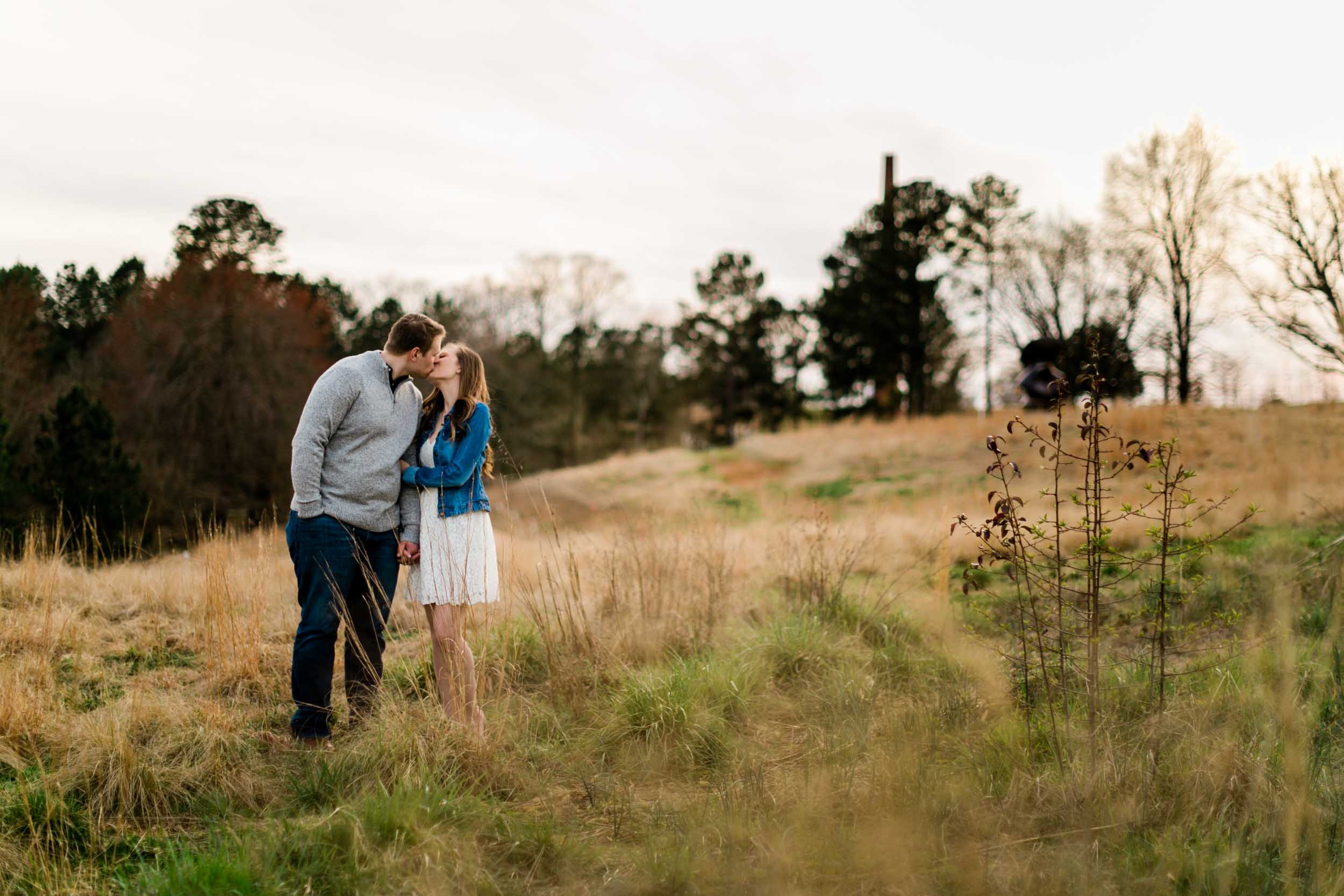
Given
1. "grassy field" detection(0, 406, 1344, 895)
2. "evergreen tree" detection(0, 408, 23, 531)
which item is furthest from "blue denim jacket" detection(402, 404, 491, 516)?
"evergreen tree" detection(0, 408, 23, 531)

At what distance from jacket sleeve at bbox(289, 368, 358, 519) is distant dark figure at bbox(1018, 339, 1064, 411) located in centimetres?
1062

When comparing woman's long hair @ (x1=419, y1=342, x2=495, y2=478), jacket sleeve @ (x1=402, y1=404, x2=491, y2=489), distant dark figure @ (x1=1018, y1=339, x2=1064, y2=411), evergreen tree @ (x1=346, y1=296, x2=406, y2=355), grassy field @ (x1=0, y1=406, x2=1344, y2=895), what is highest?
evergreen tree @ (x1=346, y1=296, x2=406, y2=355)

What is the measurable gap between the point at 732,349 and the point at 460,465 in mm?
40581

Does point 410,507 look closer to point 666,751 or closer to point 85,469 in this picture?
point 666,751

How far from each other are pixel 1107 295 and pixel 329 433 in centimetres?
3007

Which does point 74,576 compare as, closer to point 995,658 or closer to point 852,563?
point 852,563

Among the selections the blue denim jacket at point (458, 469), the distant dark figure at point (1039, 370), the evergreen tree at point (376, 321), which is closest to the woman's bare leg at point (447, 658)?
the blue denim jacket at point (458, 469)

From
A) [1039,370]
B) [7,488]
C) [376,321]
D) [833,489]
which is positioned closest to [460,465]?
[7,488]

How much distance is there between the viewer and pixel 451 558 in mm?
3908

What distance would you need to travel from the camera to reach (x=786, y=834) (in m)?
2.98

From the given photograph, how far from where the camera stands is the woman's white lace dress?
3.92m

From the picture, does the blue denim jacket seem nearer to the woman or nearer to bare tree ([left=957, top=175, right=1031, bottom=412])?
the woman

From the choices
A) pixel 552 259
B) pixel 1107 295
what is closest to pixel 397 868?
pixel 1107 295

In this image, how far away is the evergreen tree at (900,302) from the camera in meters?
33.7
